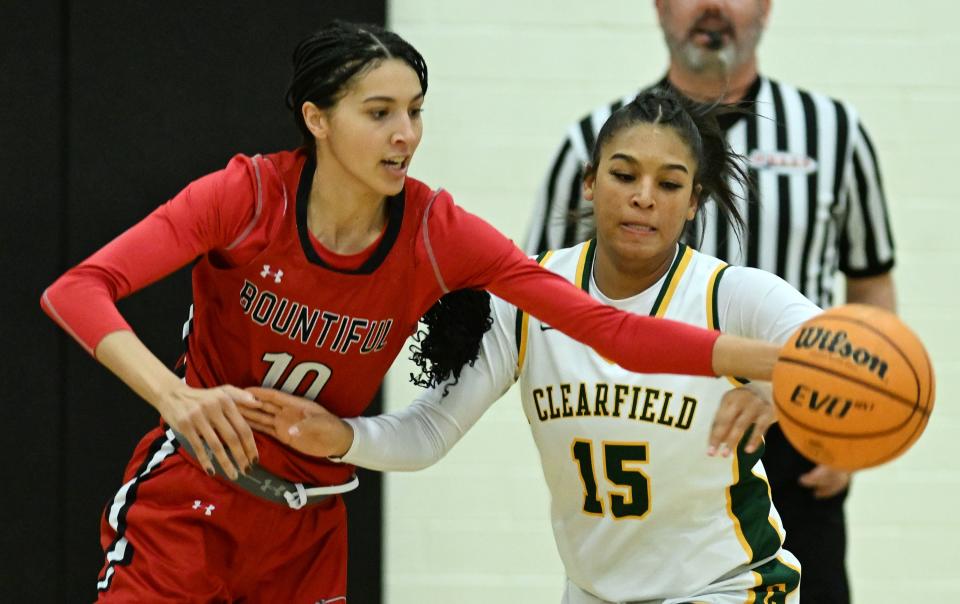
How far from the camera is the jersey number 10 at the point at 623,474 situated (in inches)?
125

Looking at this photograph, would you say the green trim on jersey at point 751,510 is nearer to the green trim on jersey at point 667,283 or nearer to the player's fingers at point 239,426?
the green trim on jersey at point 667,283

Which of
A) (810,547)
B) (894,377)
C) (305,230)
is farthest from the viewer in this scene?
(810,547)

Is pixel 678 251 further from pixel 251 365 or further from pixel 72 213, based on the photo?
pixel 72 213

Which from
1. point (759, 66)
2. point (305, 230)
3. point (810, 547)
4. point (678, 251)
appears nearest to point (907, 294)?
point (759, 66)

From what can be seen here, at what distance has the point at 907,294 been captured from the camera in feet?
17.5

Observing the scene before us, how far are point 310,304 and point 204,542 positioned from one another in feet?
1.89

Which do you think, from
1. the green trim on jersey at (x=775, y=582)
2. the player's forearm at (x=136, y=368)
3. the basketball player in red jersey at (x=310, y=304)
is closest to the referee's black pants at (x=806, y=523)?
the green trim on jersey at (x=775, y=582)

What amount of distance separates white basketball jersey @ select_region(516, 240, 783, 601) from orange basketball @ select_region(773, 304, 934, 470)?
409 millimetres

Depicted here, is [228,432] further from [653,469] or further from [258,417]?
[653,469]

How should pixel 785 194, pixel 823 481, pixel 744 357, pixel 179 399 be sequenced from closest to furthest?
1. pixel 179 399
2. pixel 744 357
3. pixel 823 481
4. pixel 785 194

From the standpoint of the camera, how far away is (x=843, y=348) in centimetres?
273

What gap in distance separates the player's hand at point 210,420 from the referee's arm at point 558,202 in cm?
171

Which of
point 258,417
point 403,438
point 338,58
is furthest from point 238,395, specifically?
point 338,58

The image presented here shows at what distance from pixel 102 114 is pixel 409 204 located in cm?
231
